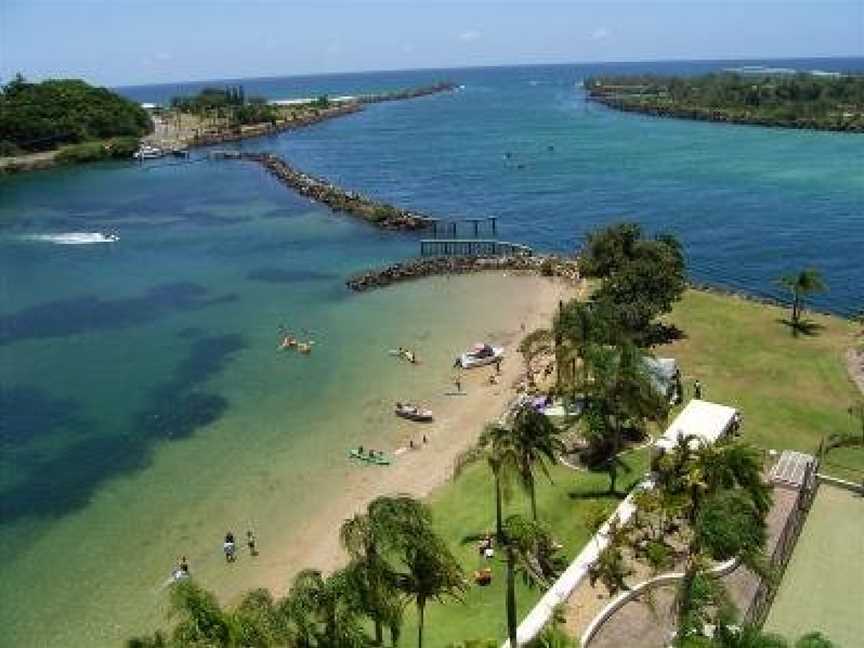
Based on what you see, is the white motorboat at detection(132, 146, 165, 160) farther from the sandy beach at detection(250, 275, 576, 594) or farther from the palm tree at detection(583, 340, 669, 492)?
the palm tree at detection(583, 340, 669, 492)

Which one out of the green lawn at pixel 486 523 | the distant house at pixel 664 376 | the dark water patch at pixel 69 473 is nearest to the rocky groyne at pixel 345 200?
the dark water patch at pixel 69 473

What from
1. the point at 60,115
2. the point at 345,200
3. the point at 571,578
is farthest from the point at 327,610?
the point at 60,115

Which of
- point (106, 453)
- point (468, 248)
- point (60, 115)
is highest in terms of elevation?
point (60, 115)

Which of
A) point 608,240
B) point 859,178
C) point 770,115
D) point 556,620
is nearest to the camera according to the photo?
point 556,620

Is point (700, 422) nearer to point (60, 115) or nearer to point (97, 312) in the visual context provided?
point (97, 312)

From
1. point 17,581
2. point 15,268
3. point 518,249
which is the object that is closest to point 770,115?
point 518,249

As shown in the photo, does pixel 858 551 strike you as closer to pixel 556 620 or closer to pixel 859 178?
pixel 556 620
